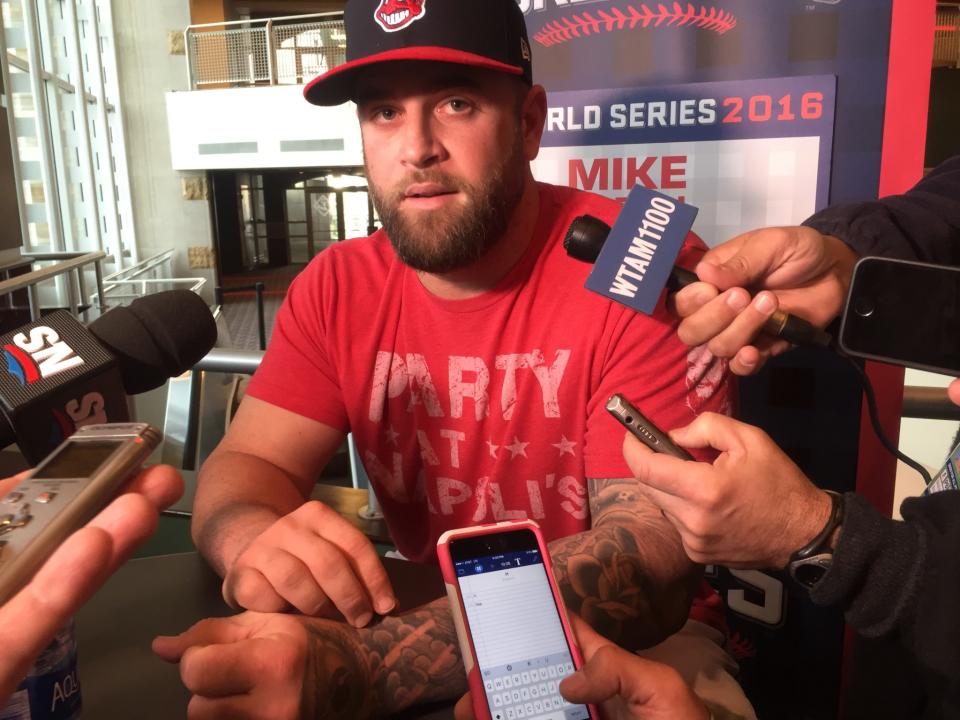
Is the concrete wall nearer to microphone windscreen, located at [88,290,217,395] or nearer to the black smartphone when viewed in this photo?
microphone windscreen, located at [88,290,217,395]

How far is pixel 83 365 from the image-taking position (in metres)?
0.57

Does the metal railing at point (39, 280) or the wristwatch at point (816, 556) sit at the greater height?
the metal railing at point (39, 280)

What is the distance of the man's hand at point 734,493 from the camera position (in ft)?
2.02

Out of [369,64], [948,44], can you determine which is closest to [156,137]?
[948,44]

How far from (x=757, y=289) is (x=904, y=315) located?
20 cm

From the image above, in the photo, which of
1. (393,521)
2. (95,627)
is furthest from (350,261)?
(95,627)

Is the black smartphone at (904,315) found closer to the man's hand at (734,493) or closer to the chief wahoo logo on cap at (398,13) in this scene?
the man's hand at (734,493)

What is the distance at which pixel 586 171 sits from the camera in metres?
1.43

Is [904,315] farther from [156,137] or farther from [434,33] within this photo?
[156,137]

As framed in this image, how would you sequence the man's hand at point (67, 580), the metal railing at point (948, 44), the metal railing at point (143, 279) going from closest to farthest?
the man's hand at point (67, 580), the metal railing at point (948, 44), the metal railing at point (143, 279)

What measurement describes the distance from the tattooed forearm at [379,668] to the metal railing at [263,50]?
7.84 meters

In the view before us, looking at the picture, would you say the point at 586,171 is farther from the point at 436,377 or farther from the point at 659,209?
the point at 659,209

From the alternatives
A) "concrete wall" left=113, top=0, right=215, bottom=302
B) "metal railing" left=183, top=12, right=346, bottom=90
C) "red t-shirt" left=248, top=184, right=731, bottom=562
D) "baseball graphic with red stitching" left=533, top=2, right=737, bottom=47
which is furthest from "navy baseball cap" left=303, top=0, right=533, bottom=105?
"concrete wall" left=113, top=0, right=215, bottom=302

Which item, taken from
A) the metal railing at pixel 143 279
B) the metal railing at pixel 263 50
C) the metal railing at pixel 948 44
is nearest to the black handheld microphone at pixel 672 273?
the metal railing at pixel 948 44
